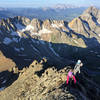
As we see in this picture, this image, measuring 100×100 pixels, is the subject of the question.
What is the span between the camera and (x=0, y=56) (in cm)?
15775

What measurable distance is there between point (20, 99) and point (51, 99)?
15.1m

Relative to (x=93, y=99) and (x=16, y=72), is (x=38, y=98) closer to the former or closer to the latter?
(x=93, y=99)

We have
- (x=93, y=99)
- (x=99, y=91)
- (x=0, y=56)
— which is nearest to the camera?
(x=93, y=99)

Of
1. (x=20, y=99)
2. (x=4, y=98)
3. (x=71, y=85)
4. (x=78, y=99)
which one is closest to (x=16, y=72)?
(x=4, y=98)

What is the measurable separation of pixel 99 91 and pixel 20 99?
25798 millimetres

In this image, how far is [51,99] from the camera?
29.7 m

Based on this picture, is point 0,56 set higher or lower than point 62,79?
lower

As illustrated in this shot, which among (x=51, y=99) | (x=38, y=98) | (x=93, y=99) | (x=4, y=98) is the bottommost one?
(x=4, y=98)

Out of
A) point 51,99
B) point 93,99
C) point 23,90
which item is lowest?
point 23,90

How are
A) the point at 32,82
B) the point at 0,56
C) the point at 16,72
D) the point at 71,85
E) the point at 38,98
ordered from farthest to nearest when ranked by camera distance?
the point at 0,56 → the point at 16,72 → the point at 32,82 → the point at 71,85 → the point at 38,98

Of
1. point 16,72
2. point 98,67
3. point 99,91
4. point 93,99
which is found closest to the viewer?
point 93,99

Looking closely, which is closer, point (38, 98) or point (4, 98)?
point (38, 98)

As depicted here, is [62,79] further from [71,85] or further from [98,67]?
[98,67]

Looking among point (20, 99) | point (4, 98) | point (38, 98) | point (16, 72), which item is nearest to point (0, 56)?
point (16, 72)
